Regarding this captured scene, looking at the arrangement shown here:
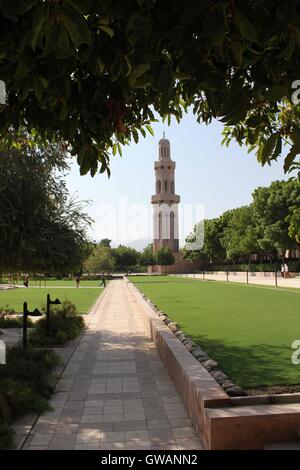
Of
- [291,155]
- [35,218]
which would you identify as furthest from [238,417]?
[35,218]

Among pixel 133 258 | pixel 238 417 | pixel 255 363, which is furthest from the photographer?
pixel 133 258

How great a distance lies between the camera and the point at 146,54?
2.83m

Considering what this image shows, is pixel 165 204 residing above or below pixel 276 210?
above

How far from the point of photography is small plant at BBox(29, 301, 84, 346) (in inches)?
460

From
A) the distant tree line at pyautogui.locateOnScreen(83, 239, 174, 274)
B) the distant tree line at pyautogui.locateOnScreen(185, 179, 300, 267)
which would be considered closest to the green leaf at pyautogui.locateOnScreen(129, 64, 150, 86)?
the distant tree line at pyautogui.locateOnScreen(185, 179, 300, 267)

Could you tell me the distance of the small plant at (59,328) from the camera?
38.3 ft

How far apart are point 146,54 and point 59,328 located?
11023 millimetres

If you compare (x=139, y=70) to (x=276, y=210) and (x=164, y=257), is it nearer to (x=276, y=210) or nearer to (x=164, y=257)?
(x=276, y=210)

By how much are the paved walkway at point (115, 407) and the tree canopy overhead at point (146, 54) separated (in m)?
3.01

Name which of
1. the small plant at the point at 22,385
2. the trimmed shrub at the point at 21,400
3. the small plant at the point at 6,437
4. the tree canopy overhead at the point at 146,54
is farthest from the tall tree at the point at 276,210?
the tree canopy overhead at the point at 146,54

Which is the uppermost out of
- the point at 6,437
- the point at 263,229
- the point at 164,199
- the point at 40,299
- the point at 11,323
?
the point at 164,199

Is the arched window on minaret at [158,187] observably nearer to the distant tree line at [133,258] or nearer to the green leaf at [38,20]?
the distant tree line at [133,258]

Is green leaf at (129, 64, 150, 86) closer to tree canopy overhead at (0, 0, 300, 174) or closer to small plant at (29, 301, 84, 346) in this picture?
tree canopy overhead at (0, 0, 300, 174)

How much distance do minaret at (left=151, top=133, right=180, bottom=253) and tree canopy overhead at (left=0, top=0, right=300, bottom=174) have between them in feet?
350
